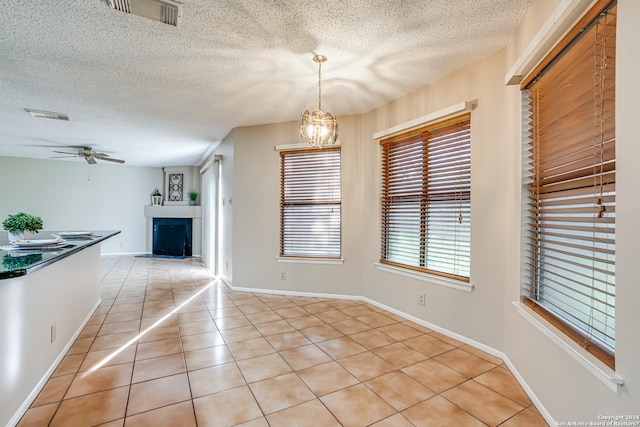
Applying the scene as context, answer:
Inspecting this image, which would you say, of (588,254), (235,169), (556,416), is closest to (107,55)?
(235,169)

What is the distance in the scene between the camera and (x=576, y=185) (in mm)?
1623

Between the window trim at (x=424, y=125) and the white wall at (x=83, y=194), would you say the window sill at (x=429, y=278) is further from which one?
the white wall at (x=83, y=194)

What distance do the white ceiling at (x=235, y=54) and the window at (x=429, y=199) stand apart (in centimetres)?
58

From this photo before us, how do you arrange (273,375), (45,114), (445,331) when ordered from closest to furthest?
(273,375)
(445,331)
(45,114)

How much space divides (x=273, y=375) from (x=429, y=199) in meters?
2.17

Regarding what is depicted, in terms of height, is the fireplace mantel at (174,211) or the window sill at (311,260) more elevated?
the fireplace mantel at (174,211)

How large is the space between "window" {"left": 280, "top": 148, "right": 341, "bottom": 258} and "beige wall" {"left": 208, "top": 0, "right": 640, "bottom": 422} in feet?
0.49

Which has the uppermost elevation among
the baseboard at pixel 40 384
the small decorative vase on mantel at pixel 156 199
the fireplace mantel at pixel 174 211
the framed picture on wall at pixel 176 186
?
the framed picture on wall at pixel 176 186

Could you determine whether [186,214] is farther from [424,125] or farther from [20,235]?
[424,125]

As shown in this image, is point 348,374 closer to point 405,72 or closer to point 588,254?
point 588,254

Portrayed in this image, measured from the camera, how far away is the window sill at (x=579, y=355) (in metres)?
1.25

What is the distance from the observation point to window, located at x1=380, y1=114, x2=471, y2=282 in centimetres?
290

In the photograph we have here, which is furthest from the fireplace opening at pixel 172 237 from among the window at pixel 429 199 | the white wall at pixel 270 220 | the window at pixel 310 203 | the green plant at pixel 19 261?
the green plant at pixel 19 261

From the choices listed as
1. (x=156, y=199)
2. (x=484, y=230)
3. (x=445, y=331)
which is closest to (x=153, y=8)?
(x=484, y=230)
